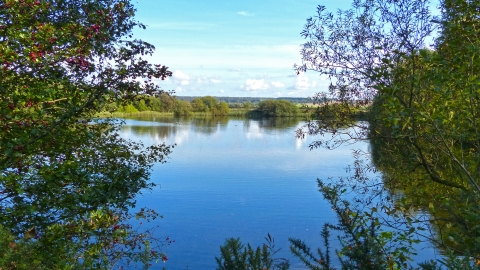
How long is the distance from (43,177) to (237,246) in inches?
117

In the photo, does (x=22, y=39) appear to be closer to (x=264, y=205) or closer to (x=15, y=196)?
(x=15, y=196)

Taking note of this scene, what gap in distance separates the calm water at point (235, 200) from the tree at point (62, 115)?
218 inches

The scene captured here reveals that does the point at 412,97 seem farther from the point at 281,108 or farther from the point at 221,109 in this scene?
the point at 221,109

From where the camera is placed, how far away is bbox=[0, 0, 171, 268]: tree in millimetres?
4359

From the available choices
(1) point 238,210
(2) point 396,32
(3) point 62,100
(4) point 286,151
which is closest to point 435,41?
(2) point 396,32

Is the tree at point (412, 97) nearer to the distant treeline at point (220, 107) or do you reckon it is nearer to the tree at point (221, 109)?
the distant treeline at point (220, 107)

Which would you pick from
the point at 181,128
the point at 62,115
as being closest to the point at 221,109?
the point at 181,128

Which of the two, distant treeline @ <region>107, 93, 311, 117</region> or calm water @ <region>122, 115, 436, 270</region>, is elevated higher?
distant treeline @ <region>107, 93, 311, 117</region>

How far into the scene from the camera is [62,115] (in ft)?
15.0

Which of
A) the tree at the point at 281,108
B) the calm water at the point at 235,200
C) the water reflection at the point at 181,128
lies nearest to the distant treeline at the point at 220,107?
the tree at the point at 281,108

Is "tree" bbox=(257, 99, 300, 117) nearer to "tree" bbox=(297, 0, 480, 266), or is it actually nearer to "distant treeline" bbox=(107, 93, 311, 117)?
"distant treeline" bbox=(107, 93, 311, 117)

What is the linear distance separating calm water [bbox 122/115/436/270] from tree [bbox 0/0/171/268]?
18.2 ft

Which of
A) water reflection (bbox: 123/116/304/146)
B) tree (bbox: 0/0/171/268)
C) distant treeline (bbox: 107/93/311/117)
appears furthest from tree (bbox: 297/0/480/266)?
distant treeline (bbox: 107/93/311/117)

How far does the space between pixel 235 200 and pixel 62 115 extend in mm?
12805
